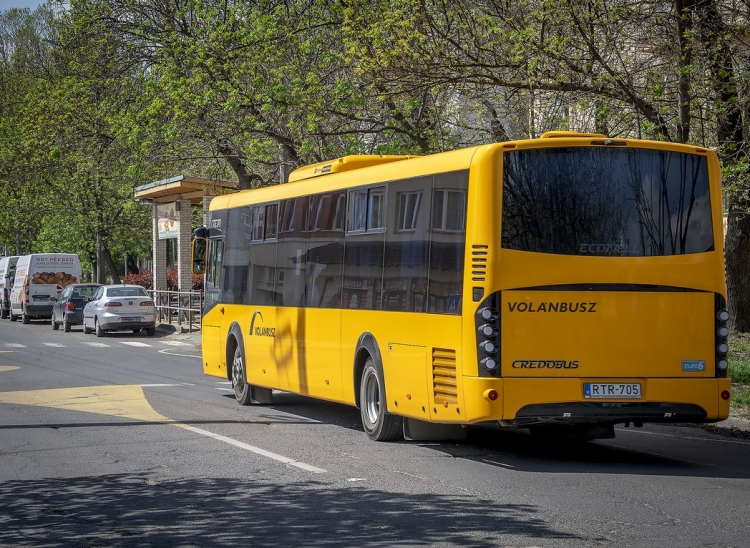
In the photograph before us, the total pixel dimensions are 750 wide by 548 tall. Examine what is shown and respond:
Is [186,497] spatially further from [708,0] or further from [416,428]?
[708,0]

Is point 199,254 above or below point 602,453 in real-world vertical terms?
above

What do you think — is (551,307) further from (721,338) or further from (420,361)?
(721,338)

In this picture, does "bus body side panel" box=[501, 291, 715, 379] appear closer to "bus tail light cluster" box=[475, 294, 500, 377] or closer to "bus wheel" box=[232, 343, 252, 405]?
"bus tail light cluster" box=[475, 294, 500, 377]

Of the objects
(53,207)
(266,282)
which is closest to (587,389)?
(266,282)

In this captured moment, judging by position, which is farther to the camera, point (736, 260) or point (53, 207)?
point (53, 207)

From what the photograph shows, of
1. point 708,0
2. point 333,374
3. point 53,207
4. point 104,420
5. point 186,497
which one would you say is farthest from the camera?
point 53,207

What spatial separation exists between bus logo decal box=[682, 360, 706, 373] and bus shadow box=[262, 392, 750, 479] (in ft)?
2.73

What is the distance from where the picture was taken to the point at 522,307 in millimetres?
10484

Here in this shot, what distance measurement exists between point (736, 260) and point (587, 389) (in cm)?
1390

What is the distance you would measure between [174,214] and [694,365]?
31708 millimetres

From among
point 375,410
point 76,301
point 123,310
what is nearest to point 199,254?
point 375,410

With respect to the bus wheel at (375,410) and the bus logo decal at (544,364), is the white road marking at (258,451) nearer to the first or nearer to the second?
the bus wheel at (375,410)

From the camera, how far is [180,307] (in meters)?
38.3

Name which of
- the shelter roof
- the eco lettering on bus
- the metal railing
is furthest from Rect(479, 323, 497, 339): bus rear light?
the metal railing
